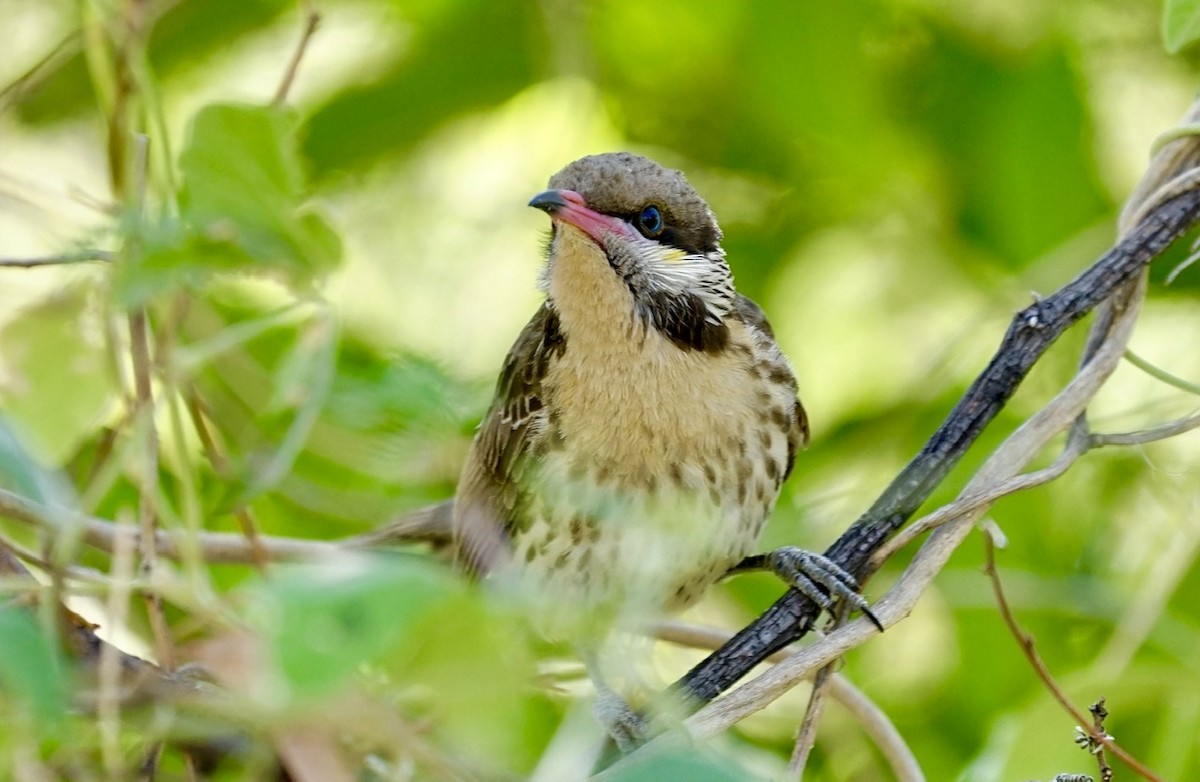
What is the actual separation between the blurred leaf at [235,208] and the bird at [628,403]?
0.63 meters

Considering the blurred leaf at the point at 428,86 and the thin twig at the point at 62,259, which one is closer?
the thin twig at the point at 62,259

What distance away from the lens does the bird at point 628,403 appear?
211 cm

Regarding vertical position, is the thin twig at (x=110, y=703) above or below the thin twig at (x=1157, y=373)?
below

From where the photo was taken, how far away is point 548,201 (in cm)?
200

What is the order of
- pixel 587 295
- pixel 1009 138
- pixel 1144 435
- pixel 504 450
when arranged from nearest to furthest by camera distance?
pixel 1144 435 → pixel 587 295 → pixel 504 450 → pixel 1009 138

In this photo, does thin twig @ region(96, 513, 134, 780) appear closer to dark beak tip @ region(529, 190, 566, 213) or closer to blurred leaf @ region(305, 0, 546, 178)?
dark beak tip @ region(529, 190, 566, 213)

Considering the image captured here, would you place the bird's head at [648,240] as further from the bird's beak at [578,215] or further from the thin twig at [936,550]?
the thin twig at [936,550]

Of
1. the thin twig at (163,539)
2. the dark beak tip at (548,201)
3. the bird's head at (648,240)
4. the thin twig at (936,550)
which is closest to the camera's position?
the thin twig at (163,539)

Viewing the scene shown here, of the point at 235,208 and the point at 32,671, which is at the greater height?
the point at 235,208

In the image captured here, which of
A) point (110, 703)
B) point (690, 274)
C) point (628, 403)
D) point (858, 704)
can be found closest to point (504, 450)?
point (628, 403)

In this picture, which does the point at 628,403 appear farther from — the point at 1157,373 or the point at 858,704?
the point at 1157,373

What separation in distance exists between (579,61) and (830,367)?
796 millimetres

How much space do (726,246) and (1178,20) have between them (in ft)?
4.27

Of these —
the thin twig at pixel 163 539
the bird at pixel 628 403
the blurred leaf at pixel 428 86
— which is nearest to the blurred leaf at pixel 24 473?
the thin twig at pixel 163 539
